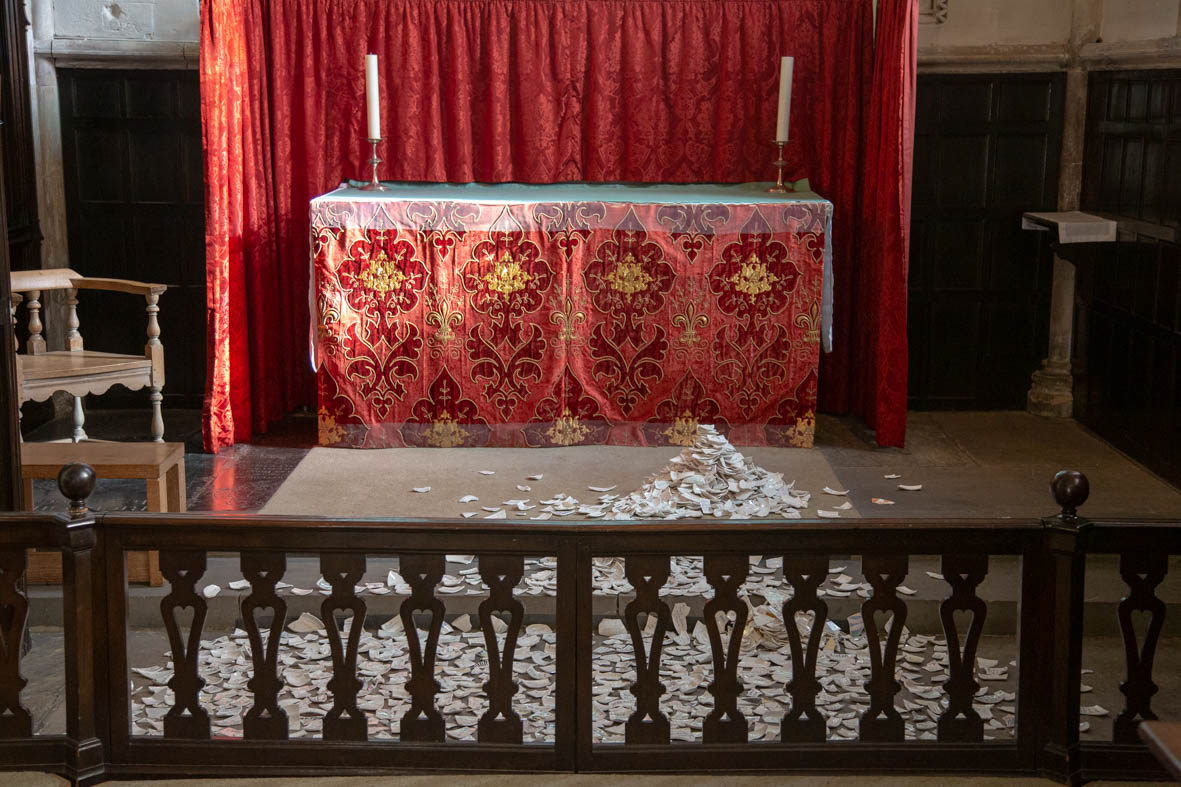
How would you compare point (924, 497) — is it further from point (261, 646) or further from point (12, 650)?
point (12, 650)

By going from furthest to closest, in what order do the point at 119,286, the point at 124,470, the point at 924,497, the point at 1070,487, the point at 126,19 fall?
the point at 126,19 → the point at 119,286 → the point at 924,497 → the point at 124,470 → the point at 1070,487

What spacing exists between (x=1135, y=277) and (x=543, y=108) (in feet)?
9.33

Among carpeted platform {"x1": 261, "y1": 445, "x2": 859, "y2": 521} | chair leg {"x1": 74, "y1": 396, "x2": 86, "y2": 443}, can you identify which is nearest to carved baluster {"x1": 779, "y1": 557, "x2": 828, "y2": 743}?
carpeted platform {"x1": 261, "y1": 445, "x2": 859, "y2": 521}

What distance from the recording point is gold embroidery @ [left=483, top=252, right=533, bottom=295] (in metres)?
5.98

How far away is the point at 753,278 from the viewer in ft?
19.7

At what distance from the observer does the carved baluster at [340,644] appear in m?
2.95

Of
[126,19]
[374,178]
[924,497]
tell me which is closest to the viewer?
[924,497]

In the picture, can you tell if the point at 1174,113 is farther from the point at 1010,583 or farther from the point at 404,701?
the point at 404,701

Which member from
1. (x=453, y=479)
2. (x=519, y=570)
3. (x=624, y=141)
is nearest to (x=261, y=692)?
(x=519, y=570)

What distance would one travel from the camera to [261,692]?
2.99m

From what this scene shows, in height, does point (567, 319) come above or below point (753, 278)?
below

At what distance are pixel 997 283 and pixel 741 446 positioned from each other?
5.71 ft

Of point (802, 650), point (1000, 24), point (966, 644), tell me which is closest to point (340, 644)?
point (802, 650)

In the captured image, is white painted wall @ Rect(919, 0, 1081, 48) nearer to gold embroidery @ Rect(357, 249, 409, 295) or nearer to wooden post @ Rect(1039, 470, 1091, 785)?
gold embroidery @ Rect(357, 249, 409, 295)
